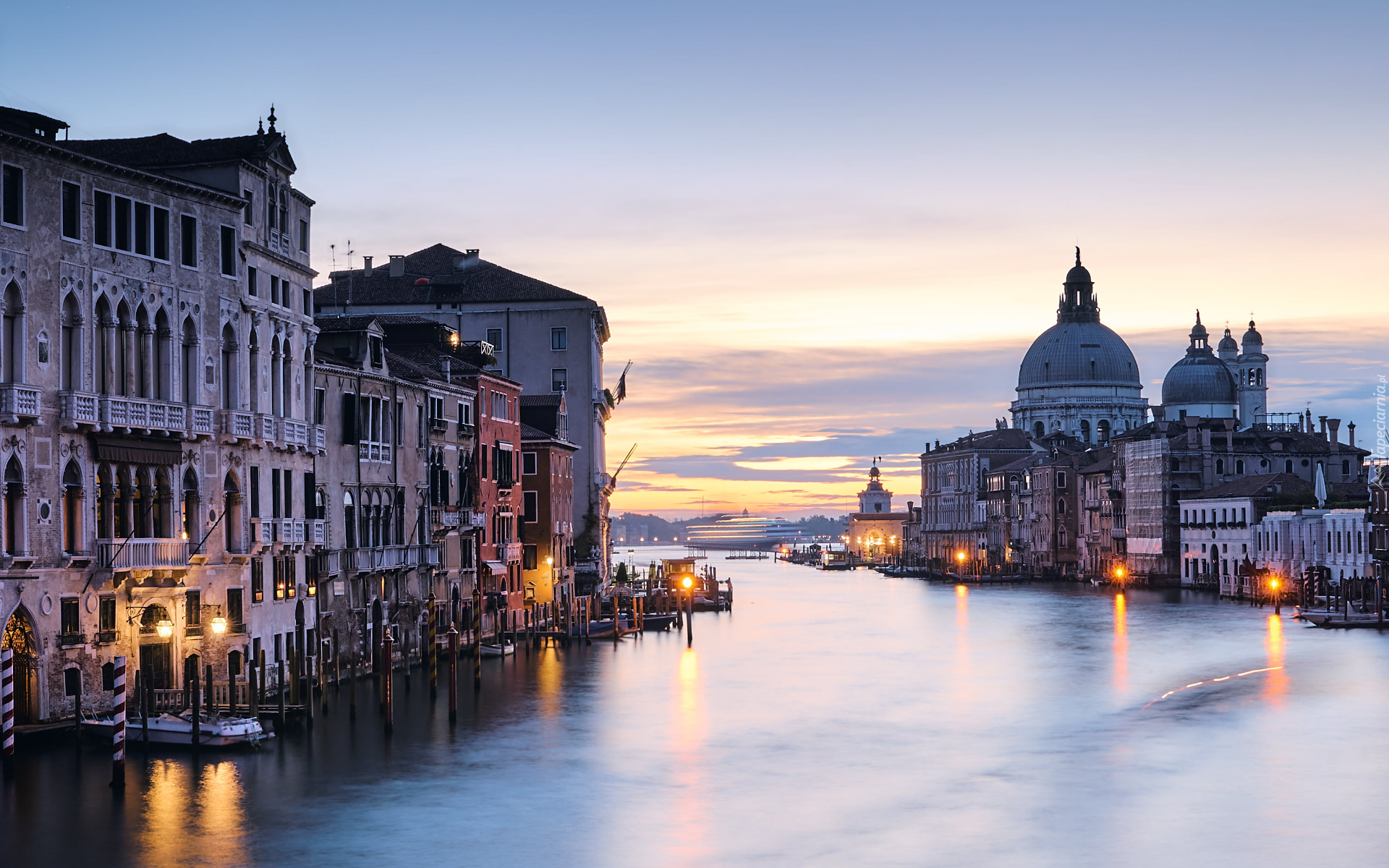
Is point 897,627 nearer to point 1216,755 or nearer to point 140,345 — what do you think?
point 1216,755

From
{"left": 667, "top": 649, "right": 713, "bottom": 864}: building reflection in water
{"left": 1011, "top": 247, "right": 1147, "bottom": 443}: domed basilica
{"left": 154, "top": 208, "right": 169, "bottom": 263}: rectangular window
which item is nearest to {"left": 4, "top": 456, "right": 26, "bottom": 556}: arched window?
{"left": 154, "top": 208, "right": 169, "bottom": 263}: rectangular window

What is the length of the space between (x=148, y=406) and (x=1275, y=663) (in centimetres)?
3239

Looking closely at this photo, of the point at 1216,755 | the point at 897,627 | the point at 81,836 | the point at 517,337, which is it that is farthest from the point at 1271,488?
the point at 81,836

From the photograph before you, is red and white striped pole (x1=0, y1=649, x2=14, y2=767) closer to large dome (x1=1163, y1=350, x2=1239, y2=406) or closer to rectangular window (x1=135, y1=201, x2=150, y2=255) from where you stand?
rectangular window (x1=135, y1=201, x2=150, y2=255)

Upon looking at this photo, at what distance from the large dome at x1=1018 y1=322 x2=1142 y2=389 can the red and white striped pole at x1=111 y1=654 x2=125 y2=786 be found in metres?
142

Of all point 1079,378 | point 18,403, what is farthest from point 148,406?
point 1079,378

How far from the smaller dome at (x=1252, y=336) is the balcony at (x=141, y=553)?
129 m

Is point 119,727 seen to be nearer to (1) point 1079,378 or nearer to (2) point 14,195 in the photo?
(2) point 14,195

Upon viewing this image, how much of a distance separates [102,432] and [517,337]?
4250cm

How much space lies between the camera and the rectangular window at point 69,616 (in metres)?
28.7

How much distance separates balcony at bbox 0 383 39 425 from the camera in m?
27.2

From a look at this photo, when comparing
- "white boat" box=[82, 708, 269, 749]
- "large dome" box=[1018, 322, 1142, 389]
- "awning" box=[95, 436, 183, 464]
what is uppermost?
"large dome" box=[1018, 322, 1142, 389]

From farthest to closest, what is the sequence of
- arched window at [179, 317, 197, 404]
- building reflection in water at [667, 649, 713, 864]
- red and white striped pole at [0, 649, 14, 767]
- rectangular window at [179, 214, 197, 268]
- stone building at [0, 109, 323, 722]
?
arched window at [179, 317, 197, 404], rectangular window at [179, 214, 197, 268], stone building at [0, 109, 323, 722], red and white striped pole at [0, 649, 14, 767], building reflection in water at [667, 649, 713, 864]

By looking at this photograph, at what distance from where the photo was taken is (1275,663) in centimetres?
4897
